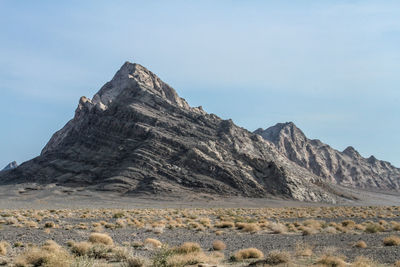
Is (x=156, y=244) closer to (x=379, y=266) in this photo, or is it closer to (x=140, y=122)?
(x=379, y=266)

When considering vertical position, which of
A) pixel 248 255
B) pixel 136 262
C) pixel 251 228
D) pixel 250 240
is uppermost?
pixel 136 262

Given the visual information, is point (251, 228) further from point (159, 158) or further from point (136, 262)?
point (159, 158)

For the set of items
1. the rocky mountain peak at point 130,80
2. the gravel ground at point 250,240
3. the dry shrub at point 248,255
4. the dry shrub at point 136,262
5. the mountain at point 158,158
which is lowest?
the gravel ground at point 250,240

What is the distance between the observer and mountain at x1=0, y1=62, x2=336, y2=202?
10219 centimetres

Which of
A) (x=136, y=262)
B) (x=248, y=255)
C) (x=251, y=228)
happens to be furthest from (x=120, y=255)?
(x=251, y=228)

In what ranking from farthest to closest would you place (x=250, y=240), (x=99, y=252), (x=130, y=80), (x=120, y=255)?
(x=130, y=80) < (x=250, y=240) < (x=99, y=252) < (x=120, y=255)

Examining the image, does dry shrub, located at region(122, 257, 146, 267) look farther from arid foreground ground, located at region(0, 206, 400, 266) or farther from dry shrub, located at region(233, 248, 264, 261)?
dry shrub, located at region(233, 248, 264, 261)

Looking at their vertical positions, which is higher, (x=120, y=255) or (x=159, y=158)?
(x=159, y=158)

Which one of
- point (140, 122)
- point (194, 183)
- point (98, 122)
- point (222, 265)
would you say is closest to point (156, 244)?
point (222, 265)

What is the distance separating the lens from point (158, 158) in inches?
4215

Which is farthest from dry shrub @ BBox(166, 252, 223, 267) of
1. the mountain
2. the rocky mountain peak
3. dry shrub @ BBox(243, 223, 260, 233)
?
the rocky mountain peak

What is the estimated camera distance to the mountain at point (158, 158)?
10219cm

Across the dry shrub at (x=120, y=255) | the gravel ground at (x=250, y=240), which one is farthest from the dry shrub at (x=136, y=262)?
the gravel ground at (x=250, y=240)

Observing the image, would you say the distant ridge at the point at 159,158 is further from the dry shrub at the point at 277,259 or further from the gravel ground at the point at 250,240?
the dry shrub at the point at 277,259
